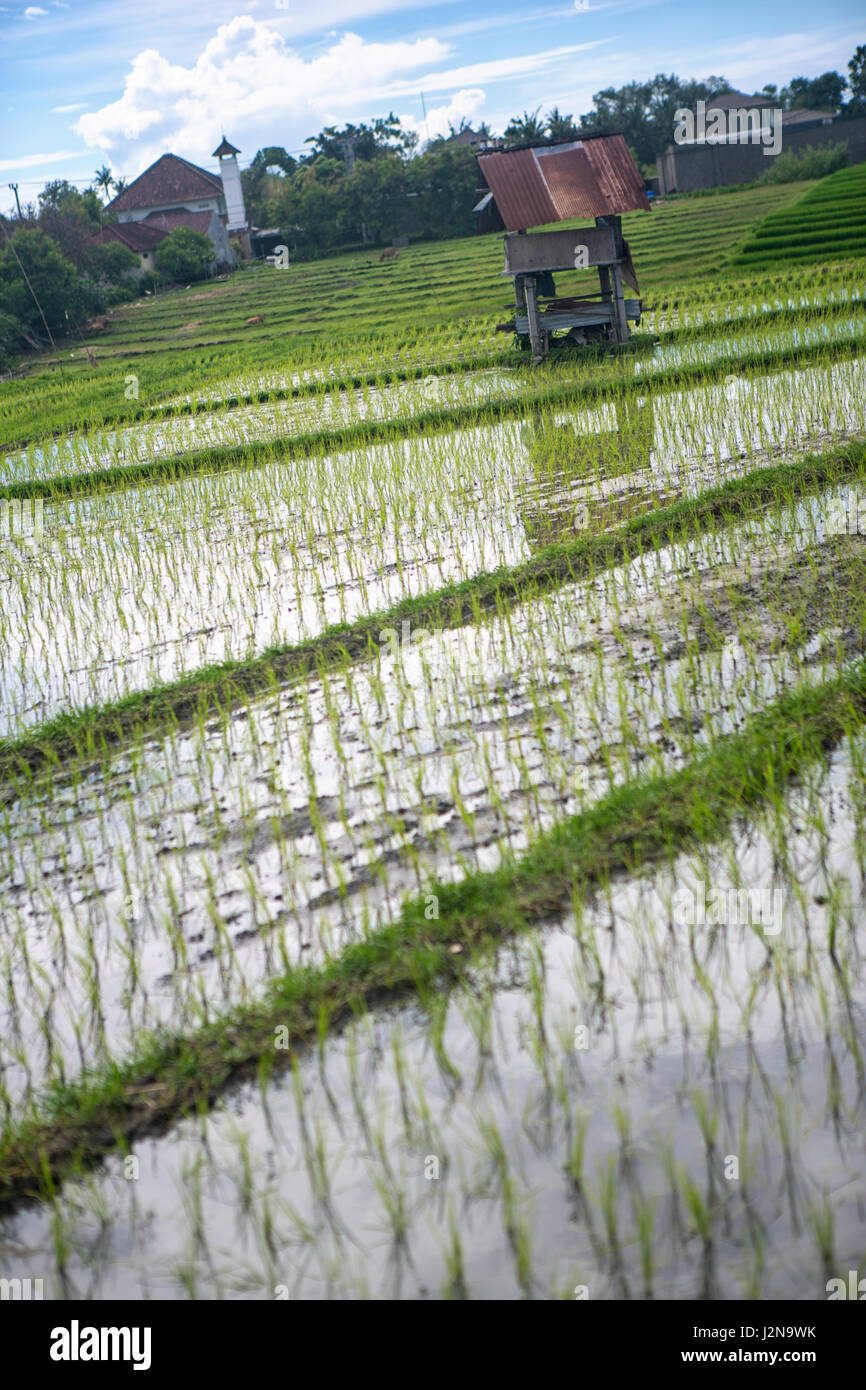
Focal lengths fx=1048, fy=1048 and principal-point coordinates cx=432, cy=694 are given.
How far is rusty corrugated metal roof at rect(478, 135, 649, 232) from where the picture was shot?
10.3 metres

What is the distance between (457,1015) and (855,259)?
15.6 meters

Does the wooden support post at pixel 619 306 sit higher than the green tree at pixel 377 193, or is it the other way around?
the green tree at pixel 377 193

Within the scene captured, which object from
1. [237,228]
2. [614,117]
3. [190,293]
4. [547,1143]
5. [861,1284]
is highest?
[614,117]

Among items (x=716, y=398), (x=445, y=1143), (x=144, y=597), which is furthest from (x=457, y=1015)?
(x=716, y=398)

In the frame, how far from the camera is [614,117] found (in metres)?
42.7

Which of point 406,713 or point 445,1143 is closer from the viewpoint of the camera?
point 445,1143

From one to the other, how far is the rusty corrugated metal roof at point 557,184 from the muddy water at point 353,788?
7.16 meters

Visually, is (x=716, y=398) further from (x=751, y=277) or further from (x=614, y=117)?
(x=614, y=117)

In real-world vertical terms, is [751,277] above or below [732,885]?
above

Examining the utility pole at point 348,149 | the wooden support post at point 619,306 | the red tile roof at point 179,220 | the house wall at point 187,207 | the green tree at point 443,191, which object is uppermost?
the utility pole at point 348,149

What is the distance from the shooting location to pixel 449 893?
2.44 m

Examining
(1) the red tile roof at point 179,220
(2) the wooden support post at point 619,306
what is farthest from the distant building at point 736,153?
(2) the wooden support post at point 619,306

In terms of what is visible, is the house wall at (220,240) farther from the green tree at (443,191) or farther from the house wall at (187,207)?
the green tree at (443,191)

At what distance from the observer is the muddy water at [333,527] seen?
464cm
